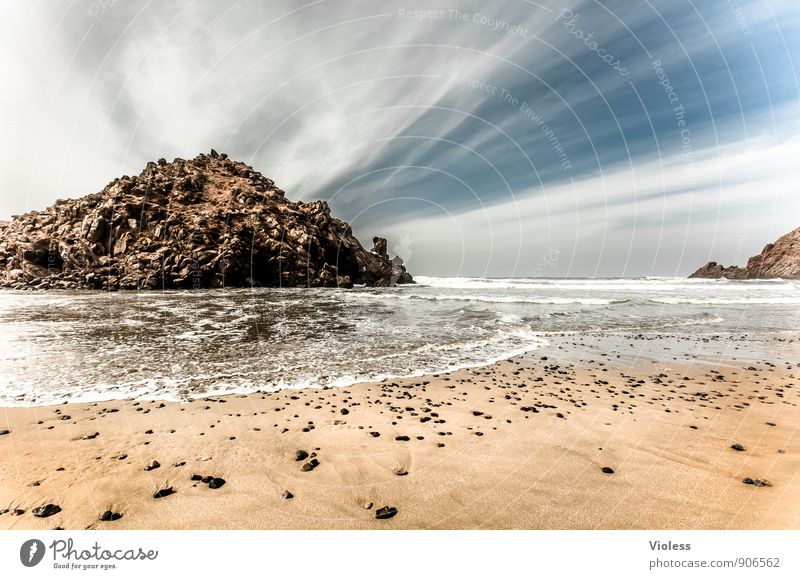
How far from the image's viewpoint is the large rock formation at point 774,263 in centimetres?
11788

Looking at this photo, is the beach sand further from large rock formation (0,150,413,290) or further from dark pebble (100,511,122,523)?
large rock formation (0,150,413,290)

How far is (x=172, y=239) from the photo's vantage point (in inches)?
2255

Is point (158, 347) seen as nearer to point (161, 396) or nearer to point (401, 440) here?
point (161, 396)

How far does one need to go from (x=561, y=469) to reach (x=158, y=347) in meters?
14.4

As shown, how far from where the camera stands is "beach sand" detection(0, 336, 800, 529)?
3812 mm

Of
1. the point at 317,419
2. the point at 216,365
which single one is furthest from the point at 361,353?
the point at 317,419

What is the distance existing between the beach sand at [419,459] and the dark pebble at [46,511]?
0.14 ft

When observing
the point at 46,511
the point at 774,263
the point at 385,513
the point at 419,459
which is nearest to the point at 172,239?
the point at 46,511

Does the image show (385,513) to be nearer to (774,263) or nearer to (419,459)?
(419,459)
